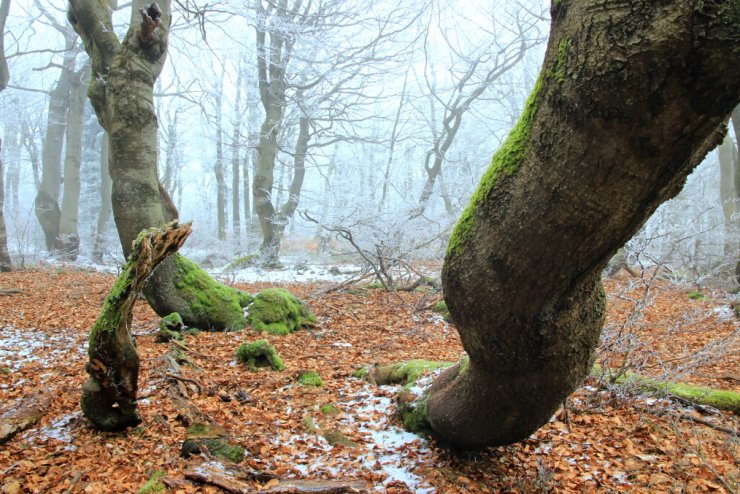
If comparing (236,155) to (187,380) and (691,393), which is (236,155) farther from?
(691,393)

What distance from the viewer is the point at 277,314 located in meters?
6.78

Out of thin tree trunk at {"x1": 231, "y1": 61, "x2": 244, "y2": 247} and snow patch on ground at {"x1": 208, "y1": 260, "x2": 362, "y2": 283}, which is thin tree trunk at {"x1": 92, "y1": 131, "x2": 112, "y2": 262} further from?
snow patch on ground at {"x1": 208, "y1": 260, "x2": 362, "y2": 283}

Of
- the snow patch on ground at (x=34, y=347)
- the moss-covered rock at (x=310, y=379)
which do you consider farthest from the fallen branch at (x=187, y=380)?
the snow patch on ground at (x=34, y=347)

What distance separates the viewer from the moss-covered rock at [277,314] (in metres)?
6.61

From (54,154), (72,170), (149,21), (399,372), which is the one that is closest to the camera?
(399,372)

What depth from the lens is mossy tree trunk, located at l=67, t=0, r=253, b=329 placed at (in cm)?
592

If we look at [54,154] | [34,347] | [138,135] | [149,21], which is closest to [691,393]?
[34,347]

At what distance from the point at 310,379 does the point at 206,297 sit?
2512 mm

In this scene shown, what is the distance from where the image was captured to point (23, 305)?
7.27 metres

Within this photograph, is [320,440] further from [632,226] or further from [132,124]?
[132,124]

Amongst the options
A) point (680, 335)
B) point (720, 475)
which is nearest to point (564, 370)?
point (720, 475)

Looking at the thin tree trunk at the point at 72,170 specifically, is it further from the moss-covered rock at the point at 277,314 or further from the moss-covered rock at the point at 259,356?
the moss-covered rock at the point at 259,356

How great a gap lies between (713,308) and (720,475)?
6.50 meters

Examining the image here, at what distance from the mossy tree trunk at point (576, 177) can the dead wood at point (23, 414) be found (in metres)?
3.02
